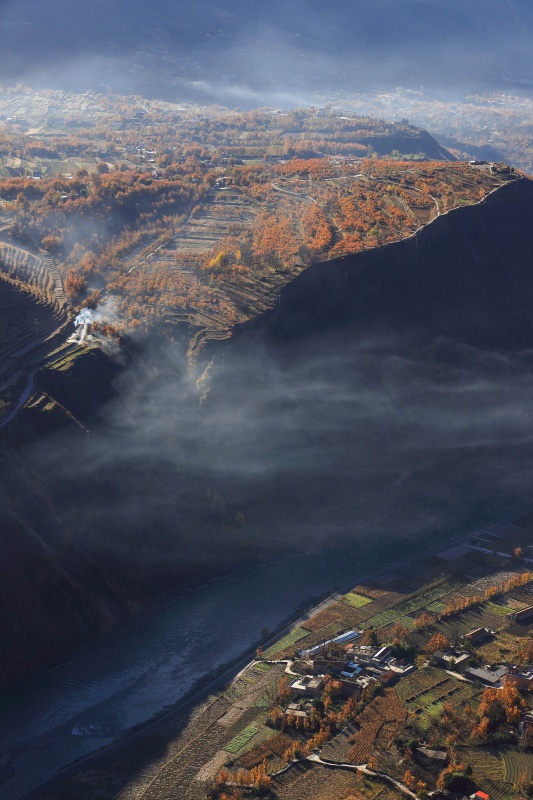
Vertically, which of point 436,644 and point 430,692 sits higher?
point 436,644

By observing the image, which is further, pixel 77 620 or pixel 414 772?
pixel 77 620

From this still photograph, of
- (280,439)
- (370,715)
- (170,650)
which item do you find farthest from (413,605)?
(280,439)

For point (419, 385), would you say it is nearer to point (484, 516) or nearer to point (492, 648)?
point (484, 516)

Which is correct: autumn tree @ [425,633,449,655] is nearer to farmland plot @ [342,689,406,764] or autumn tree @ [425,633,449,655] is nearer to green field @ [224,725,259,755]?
farmland plot @ [342,689,406,764]

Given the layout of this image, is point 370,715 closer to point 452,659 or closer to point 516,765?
point 452,659

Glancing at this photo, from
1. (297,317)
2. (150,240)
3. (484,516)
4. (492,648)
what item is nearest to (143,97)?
(150,240)

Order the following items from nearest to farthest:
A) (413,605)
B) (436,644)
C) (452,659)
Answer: (452,659)
(436,644)
(413,605)

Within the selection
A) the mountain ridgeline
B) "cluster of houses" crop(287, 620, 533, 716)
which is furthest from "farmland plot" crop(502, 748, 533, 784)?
the mountain ridgeline

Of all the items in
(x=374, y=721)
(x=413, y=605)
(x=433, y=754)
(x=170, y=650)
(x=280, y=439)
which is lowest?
(x=433, y=754)
